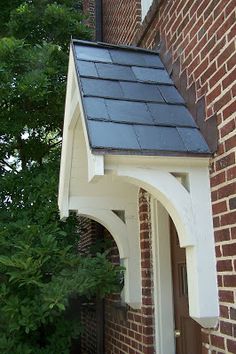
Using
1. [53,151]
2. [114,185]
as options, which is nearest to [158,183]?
[114,185]

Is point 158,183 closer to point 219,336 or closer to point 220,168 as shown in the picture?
point 220,168

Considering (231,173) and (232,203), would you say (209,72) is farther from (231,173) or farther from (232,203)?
(232,203)

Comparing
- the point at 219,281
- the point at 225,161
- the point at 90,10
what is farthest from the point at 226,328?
the point at 90,10

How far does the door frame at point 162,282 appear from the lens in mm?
3637

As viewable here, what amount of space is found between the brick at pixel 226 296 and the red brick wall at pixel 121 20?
3136 millimetres

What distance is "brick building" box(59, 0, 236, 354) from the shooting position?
8.29 ft

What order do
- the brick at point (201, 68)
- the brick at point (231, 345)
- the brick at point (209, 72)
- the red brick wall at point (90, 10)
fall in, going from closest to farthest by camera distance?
1. the brick at point (231, 345)
2. the brick at point (209, 72)
3. the brick at point (201, 68)
4. the red brick wall at point (90, 10)

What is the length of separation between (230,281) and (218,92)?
108 centimetres

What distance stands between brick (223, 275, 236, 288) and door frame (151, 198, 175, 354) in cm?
127

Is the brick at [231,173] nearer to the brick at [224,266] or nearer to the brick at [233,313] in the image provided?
the brick at [224,266]

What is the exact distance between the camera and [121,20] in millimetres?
5543

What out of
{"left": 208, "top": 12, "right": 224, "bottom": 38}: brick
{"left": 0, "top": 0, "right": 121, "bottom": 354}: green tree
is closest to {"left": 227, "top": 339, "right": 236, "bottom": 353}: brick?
{"left": 0, "top": 0, "right": 121, "bottom": 354}: green tree

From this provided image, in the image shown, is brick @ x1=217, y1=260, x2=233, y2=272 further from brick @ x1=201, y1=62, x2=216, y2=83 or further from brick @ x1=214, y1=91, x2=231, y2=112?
brick @ x1=201, y1=62, x2=216, y2=83

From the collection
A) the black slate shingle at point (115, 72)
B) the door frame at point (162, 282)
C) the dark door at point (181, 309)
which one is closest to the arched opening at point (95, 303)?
the door frame at point (162, 282)
